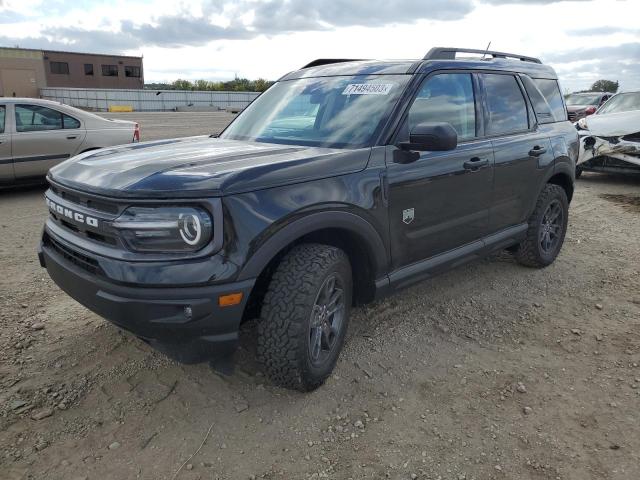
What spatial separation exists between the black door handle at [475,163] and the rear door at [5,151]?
671 centimetres

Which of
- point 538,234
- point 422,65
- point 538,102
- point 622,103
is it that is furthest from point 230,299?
point 622,103

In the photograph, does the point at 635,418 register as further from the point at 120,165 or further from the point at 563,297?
the point at 120,165

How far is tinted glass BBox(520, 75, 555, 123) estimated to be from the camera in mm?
4668

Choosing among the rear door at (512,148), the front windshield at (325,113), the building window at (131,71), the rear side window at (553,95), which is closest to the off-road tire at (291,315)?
the front windshield at (325,113)

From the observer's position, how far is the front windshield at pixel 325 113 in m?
3.35

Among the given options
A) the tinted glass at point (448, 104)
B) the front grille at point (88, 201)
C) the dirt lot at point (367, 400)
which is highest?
the tinted glass at point (448, 104)

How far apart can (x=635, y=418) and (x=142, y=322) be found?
8.59 ft

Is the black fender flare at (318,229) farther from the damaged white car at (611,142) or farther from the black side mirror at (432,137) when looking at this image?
the damaged white car at (611,142)

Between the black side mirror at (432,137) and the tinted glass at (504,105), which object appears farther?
the tinted glass at (504,105)

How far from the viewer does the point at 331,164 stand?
292 cm

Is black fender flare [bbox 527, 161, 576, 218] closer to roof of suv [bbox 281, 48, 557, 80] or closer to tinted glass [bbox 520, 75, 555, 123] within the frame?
tinted glass [bbox 520, 75, 555, 123]

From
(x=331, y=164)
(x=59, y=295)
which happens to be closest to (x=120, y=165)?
(x=331, y=164)

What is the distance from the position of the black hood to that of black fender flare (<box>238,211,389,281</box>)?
8.8 inches

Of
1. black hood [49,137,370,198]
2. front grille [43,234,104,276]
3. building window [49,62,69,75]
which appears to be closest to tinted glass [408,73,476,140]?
black hood [49,137,370,198]
